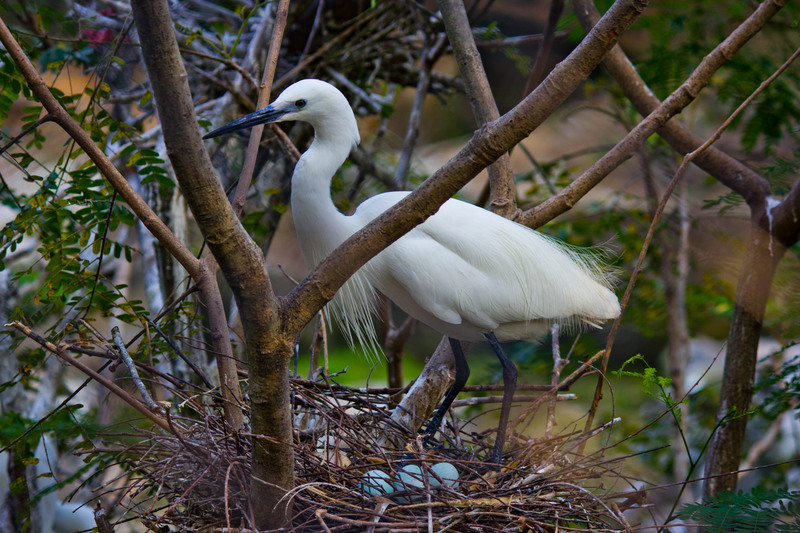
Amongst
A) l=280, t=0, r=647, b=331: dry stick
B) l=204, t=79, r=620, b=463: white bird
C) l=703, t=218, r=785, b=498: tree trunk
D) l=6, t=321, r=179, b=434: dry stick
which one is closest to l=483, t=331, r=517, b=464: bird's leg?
l=204, t=79, r=620, b=463: white bird

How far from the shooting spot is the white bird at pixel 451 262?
2174mm

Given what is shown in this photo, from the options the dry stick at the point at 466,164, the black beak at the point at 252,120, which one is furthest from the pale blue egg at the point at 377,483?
the black beak at the point at 252,120

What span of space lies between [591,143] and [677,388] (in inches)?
186

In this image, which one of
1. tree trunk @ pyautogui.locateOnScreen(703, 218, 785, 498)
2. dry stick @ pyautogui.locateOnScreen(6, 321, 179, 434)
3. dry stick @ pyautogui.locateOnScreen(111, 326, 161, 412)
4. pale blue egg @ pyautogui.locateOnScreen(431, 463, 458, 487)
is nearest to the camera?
dry stick @ pyautogui.locateOnScreen(6, 321, 179, 434)

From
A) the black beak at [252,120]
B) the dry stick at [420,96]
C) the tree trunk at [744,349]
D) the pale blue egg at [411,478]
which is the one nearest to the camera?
the pale blue egg at [411,478]

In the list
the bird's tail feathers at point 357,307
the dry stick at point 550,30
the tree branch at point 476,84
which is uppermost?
the dry stick at point 550,30

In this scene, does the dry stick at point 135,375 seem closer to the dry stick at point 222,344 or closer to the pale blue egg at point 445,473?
the dry stick at point 222,344

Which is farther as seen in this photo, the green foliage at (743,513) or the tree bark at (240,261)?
the green foliage at (743,513)

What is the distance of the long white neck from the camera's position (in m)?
2.17

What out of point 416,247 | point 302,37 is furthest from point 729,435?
point 302,37

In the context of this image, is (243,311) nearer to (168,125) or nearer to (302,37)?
(168,125)

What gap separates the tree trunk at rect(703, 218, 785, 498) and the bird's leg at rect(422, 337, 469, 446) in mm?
949

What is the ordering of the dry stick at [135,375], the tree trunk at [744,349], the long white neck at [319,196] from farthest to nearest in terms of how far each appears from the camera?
the tree trunk at [744,349] → the long white neck at [319,196] → the dry stick at [135,375]

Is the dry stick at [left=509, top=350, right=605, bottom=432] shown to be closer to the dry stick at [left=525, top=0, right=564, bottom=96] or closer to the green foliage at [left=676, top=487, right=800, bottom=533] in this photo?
the green foliage at [left=676, top=487, right=800, bottom=533]
